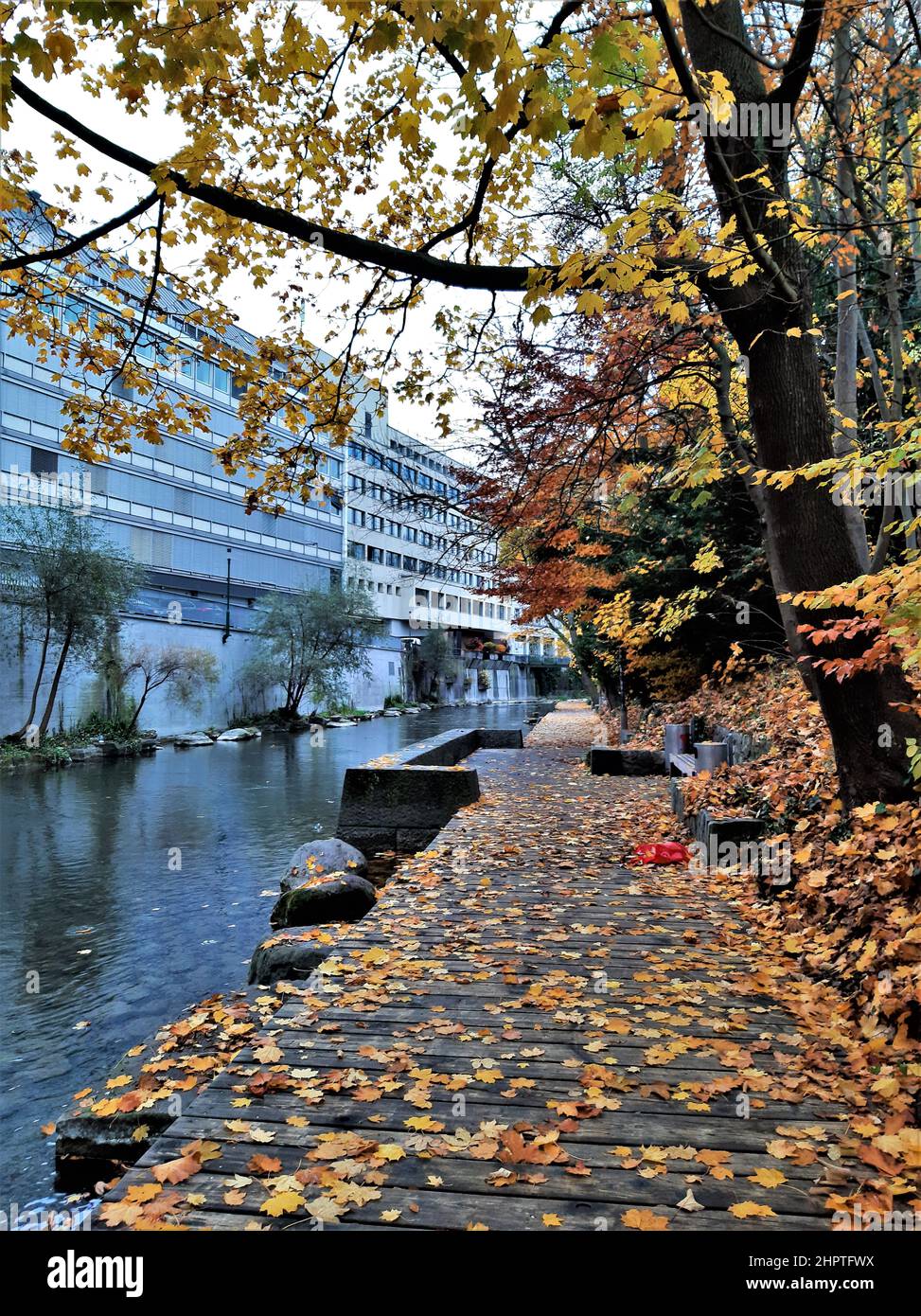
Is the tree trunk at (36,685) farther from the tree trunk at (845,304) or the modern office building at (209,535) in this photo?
the tree trunk at (845,304)

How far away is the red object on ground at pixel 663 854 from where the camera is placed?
7.91 meters

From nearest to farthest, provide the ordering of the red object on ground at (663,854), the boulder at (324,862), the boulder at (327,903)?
the boulder at (327,903) → the red object on ground at (663,854) → the boulder at (324,862)

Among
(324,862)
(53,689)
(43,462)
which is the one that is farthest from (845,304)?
(43,462)

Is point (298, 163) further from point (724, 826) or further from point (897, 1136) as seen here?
point (897, 1136)

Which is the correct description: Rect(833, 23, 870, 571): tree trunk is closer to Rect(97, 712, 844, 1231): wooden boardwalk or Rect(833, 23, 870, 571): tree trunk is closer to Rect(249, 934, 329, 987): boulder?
Rect(97, 712, 844, 1231): wooden boardwalk

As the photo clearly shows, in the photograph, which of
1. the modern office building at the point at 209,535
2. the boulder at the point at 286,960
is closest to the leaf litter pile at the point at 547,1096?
the boulder at the point at 286,960

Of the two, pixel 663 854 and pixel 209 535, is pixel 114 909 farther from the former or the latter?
pixel 209 535

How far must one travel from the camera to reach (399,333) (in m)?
6.79

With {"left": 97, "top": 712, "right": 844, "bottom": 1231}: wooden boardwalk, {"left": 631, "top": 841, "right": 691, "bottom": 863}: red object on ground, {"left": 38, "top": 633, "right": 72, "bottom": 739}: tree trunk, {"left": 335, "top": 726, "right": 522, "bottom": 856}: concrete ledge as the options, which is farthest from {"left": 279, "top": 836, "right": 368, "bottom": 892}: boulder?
{"left": 38, "top": 633, "right": 72, "bottom": 739}: tree trunk

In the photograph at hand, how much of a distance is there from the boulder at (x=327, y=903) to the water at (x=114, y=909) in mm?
837

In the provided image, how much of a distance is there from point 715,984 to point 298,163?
748 centimetres

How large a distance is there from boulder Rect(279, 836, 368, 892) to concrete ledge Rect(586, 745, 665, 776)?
262 inches

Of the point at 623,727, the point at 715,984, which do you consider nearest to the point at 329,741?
the point at 623,727

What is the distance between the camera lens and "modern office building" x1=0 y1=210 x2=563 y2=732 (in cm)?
2217
